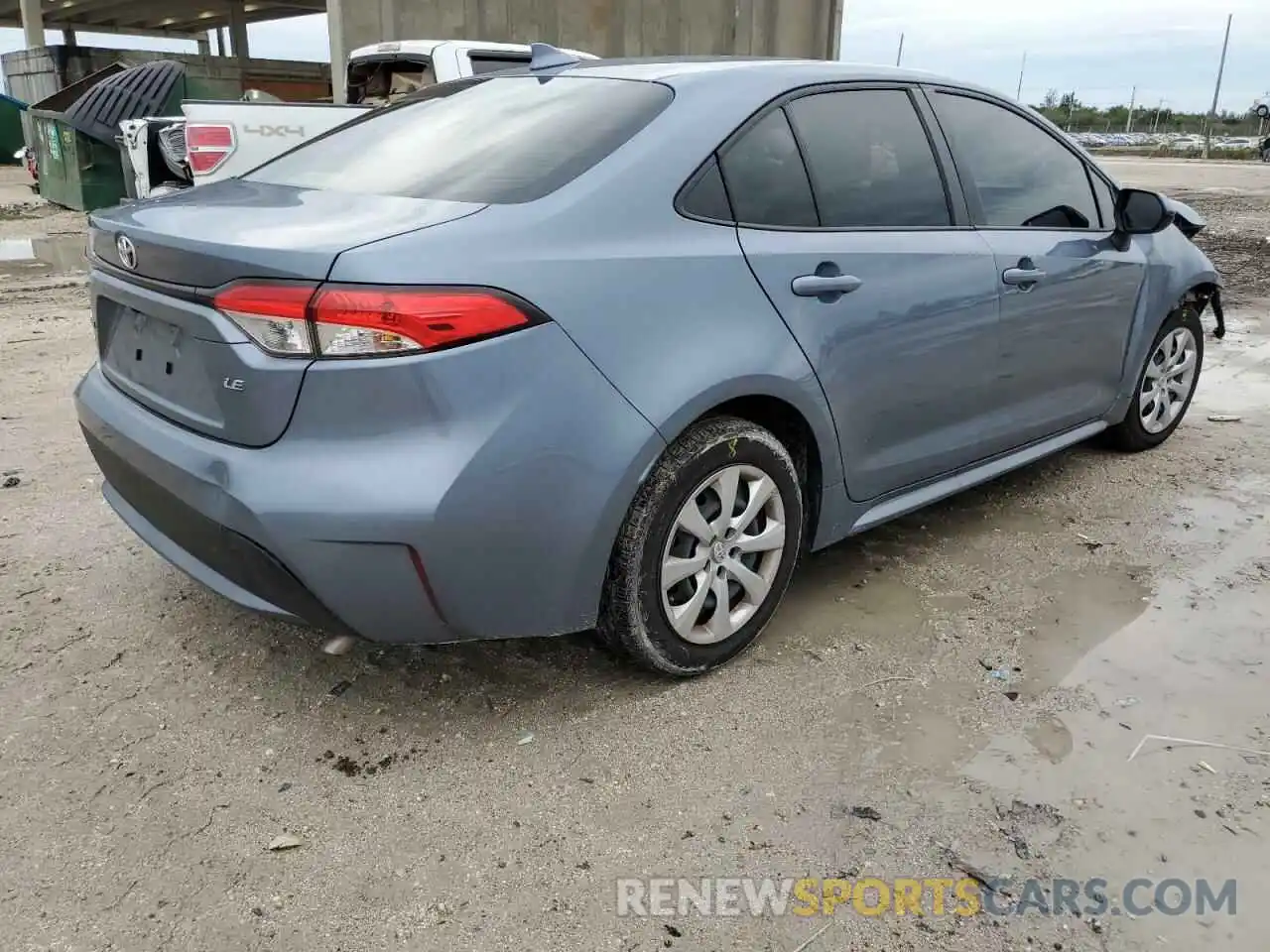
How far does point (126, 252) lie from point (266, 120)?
547 centimetres

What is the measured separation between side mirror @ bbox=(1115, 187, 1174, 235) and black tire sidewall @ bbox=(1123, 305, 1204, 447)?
0.58 m

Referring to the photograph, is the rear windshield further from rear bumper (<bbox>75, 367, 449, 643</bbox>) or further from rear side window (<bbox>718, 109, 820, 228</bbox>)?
rear bumper (<bbox>75, 367, 449, 643</bbox>)

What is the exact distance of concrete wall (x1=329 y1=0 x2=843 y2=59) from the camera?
44.6 ft

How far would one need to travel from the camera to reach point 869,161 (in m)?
3.14

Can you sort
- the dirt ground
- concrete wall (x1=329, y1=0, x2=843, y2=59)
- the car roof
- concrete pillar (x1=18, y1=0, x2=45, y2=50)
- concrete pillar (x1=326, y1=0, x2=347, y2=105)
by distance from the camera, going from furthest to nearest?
concrete pillar (x1=18, y1=0, x2=45, y2=50), concrete wall (x1=329, y1=0, x2=843, y2=59), concrete pillar (x1=326, y1=0, x2=347, y2=105), the car roof, the dirt ground

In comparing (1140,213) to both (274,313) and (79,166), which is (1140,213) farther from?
(79,166)

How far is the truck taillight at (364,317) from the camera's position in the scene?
2.14 m

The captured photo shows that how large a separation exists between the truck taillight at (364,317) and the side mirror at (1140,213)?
A: 9.53ft

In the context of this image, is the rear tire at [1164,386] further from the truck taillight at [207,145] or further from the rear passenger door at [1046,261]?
the truck taillight at [207,145]

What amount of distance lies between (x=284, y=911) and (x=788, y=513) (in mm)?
1608

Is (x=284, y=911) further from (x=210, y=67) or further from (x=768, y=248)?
(x=210, y=67)

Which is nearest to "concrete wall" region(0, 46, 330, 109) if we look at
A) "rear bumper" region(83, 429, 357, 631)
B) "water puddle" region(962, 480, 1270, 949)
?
"rear bumper" region(83, 429, 357, 631)

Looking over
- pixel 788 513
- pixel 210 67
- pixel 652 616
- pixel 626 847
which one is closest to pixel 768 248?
pixel 788 513

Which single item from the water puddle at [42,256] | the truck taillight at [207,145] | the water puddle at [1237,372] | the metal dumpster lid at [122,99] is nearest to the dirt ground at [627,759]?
the water puddle at [1237,372]
